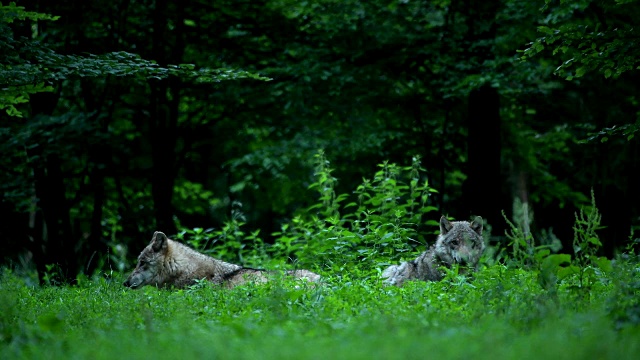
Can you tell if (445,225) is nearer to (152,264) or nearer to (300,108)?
(152,264)

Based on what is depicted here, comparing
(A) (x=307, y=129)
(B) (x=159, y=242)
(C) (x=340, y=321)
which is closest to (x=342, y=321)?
(C) (x=340, y=321)

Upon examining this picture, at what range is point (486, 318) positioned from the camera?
6.59 m

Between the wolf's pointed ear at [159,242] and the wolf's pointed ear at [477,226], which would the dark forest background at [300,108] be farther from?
the wolf's pointed ear at [159,242]

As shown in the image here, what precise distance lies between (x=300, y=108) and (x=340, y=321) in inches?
459

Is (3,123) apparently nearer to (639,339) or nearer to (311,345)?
(311,345)

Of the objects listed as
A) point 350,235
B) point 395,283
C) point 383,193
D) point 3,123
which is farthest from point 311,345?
point 3,123

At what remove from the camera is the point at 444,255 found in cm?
1059

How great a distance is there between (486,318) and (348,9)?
12.1 m

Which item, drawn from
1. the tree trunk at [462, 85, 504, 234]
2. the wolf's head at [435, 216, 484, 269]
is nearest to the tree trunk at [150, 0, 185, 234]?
the tree trunk at [462, 85, 504, 234]

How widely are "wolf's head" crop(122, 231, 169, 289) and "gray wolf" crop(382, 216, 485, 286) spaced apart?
11.7 ft

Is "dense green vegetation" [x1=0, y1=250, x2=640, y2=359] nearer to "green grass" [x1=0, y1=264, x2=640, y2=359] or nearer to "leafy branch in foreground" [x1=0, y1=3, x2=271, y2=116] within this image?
"green grass" [x1=0, y1=264, x2=640, y2=359]

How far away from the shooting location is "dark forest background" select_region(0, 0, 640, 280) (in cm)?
1611

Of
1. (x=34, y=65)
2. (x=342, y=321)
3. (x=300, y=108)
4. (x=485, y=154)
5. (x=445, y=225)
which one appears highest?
(x=34, y=65)

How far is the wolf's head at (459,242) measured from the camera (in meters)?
10.6
